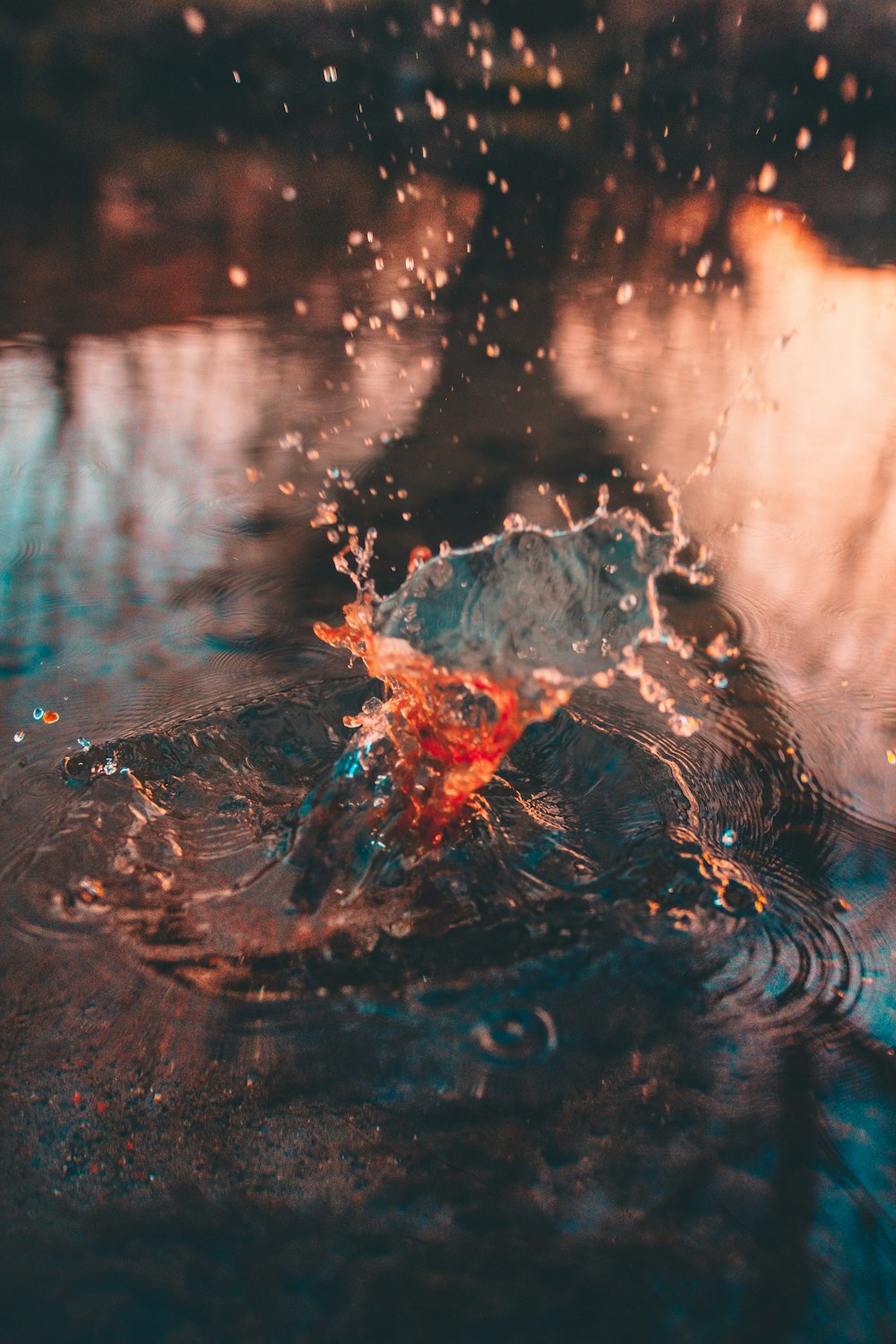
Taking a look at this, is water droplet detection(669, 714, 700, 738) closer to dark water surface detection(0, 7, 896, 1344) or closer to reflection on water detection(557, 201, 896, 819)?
dark water surface detection(0, 7, 896, 1344)

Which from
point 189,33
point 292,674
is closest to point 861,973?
point 292,674

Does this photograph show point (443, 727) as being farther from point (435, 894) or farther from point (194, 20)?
point (194, 20)

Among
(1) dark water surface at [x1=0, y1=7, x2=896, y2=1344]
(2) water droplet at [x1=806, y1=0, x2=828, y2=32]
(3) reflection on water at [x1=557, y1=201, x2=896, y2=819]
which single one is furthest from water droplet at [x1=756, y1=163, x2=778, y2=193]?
(1) dark water surface at [x1=0, y1=7, x2=896, y2=1344]

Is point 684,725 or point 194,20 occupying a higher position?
point 194,20

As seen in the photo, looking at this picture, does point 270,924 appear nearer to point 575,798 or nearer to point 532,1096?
point 532,1096

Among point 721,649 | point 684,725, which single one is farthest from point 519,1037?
point 721,649

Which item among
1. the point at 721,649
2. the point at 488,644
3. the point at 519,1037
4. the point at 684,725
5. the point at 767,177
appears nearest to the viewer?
the point at 519,1037
